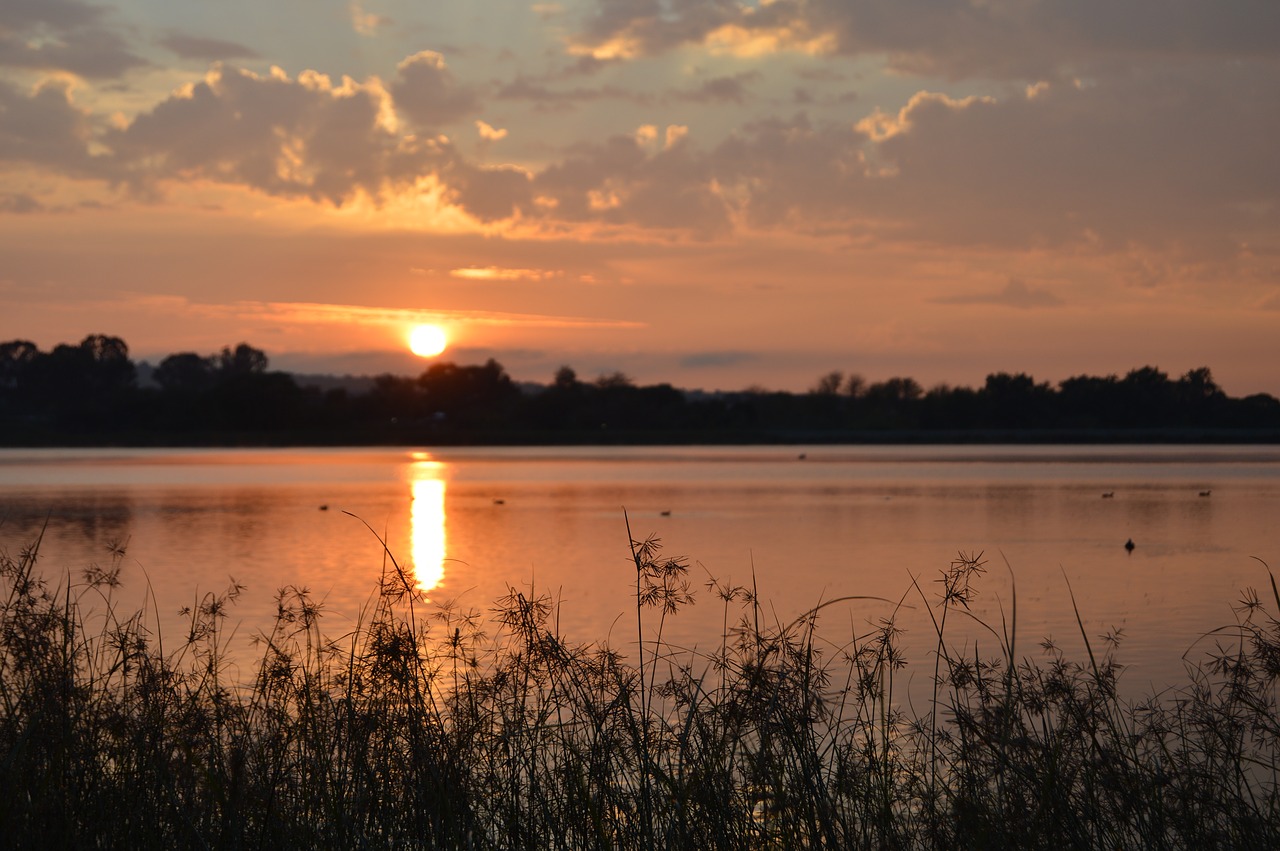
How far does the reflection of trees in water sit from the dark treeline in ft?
298

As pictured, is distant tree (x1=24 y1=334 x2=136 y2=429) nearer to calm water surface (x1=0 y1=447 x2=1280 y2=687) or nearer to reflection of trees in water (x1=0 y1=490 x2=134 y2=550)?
calm water surface (x1=0 y1=447 x2=1280 y2=687)

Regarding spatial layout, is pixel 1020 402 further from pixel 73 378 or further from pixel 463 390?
pixel 73 378

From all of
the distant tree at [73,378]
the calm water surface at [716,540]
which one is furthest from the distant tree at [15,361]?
the calm water surface at [716,540]

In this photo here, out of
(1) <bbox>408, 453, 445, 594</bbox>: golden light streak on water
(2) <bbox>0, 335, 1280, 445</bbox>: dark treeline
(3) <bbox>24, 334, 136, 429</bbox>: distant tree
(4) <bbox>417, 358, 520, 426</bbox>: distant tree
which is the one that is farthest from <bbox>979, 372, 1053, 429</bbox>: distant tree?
(3) <bbox>24, 334, 136, 429</bbox>: distant tree

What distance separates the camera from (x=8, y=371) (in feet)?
623

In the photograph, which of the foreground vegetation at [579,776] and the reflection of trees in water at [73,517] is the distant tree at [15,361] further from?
the foreground vegetation at [579,776]

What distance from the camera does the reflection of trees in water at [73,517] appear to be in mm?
33062

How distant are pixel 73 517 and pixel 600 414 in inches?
4500

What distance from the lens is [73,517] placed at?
41.4m

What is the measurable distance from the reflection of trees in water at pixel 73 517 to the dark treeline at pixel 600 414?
298 ft

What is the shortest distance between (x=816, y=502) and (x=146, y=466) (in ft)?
199

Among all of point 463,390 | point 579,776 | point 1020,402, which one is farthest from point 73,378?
point 579,776

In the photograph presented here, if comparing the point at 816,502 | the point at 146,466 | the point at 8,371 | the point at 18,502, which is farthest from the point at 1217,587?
the point at 8,371

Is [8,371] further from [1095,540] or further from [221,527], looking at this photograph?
[1095,540]
